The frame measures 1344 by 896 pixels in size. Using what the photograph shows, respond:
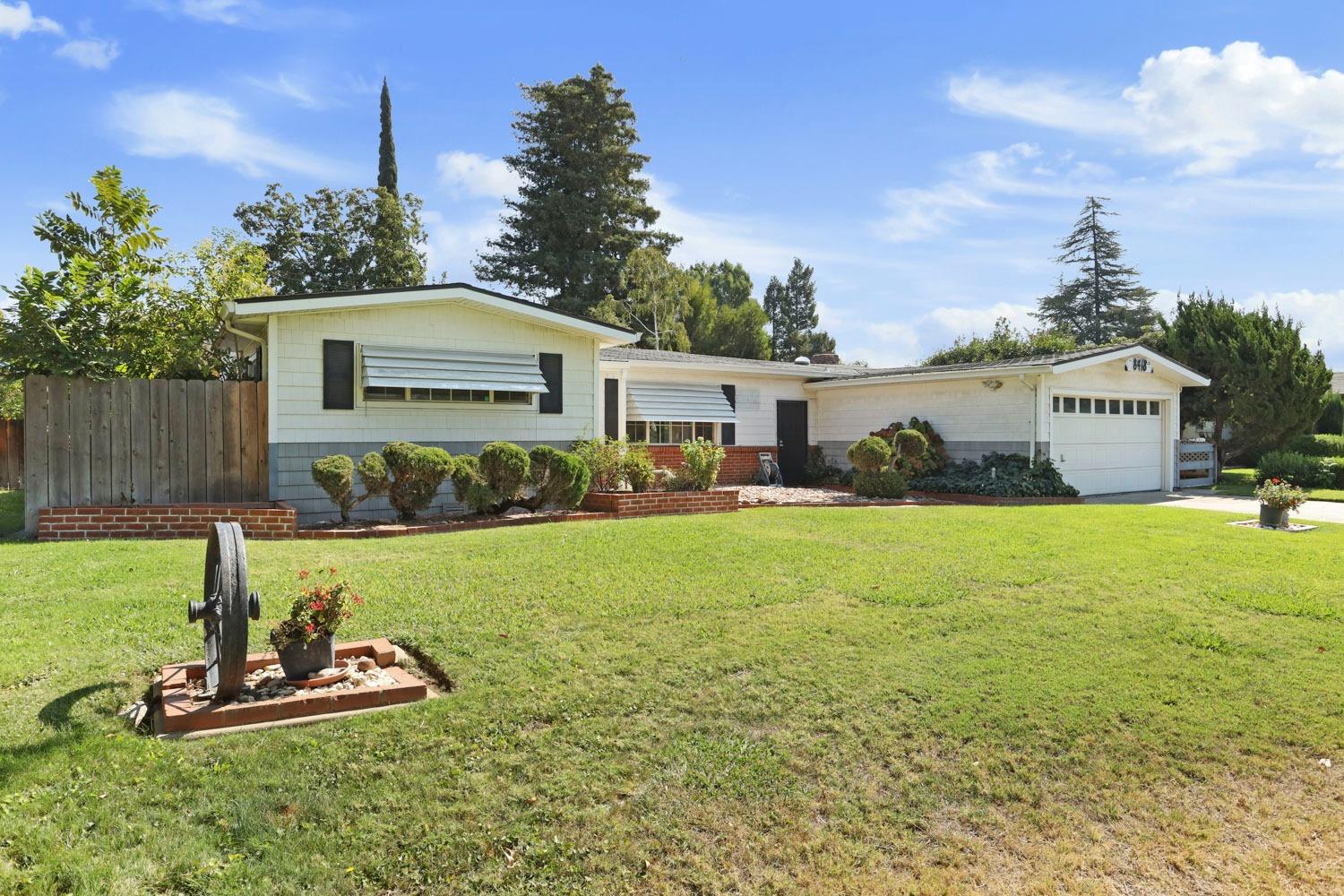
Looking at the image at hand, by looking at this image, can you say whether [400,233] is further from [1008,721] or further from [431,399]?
[1008,721]

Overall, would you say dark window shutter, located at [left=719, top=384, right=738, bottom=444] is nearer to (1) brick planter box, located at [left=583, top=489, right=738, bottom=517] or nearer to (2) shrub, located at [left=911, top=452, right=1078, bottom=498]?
(2) shrub, located at [left=911, top=452, right=1078, bottom=498]

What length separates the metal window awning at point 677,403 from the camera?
635 inches

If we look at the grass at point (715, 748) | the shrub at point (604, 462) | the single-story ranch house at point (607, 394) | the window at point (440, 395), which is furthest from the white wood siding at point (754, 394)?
the grass at point (715, 748)

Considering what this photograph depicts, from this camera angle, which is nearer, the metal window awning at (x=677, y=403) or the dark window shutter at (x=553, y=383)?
the dark window shutter at (x=553, y=383)

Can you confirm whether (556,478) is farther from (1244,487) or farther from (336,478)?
(1244,487)

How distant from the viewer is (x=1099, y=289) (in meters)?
46.0

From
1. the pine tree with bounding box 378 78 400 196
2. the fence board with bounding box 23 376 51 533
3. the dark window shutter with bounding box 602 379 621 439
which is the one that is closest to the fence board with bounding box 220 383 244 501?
the fence board with bounding box 23 376 51 533

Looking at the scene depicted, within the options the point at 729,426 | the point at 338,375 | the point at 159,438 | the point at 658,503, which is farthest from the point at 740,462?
the point at 159,438

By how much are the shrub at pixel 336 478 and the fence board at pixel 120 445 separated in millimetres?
2237

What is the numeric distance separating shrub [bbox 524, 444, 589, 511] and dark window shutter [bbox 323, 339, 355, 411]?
9.17 feet

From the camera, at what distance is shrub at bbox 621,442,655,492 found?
11734mm

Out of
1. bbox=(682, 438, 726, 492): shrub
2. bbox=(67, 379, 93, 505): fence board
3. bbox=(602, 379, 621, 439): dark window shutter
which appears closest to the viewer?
bbox=(67, 379, 93, 505): fence board

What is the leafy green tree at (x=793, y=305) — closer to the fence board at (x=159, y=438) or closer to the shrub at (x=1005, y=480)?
the shrub at (x=1005, y=480)

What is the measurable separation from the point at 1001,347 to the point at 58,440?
3027 cm
